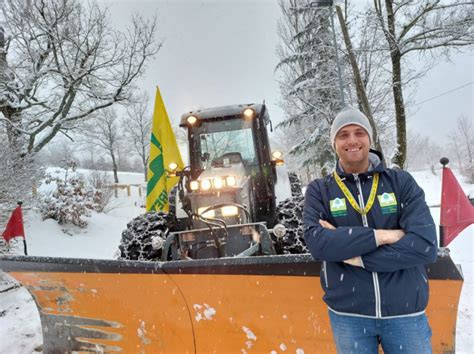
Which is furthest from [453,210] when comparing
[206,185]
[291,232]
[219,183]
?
[206,185]

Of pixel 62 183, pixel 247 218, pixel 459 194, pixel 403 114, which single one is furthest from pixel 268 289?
pixel 403 114

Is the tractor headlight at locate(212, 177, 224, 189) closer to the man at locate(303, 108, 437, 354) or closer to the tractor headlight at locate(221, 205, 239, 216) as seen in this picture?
the tractor headlight at locate(221, 205, 239, 216)

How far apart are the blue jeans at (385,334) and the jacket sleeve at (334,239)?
36 centimetres

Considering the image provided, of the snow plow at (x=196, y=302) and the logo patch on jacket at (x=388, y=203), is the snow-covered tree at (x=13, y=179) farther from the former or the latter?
the logo patch on jacket at (x=388, y=203)

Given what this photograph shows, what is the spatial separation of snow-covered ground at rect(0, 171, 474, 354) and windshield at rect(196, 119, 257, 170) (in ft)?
9.66

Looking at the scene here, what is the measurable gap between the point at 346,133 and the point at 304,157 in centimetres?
1678

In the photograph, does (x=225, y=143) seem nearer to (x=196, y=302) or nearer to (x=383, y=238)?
(x=196, y=302)

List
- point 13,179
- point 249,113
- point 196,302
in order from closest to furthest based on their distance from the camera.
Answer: point 196,302 → point 249,113 → point 13,179

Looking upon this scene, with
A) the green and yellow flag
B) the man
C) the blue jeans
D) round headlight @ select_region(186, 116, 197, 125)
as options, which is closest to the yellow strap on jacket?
the man

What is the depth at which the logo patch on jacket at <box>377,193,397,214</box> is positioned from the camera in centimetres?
181

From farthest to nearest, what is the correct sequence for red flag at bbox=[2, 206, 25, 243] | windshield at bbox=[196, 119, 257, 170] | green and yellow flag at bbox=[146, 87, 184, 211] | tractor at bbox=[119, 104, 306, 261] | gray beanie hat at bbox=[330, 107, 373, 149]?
green and yellow flag at bbox=[146, 87, 184, 211]
windshield at bbox=[196, 119, 257, 170]
red flag at bbox=[2, 206, 25, 243]
tractor at bbox=[119, 104, 306, 261]
gray beanie hat at bbox=[330, 107, 373, 149]

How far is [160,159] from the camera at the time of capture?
9.07 metres

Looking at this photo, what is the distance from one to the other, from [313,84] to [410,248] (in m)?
15.2

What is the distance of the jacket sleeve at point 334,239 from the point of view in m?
1.67
